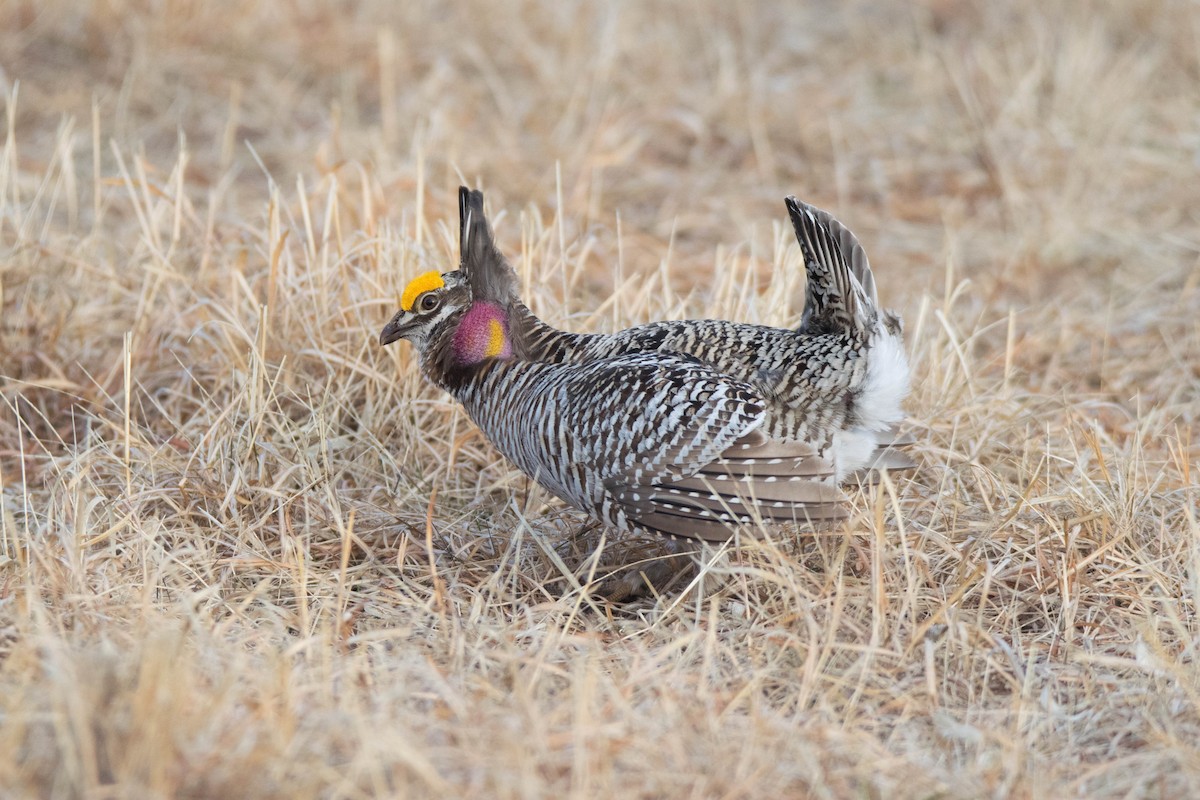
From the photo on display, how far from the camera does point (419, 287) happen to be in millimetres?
3293

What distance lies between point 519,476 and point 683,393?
3.04 ft

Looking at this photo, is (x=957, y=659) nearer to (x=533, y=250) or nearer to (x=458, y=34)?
(x=533, y=250)

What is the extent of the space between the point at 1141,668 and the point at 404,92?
5.18m

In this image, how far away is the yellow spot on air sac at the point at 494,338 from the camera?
10.9 ft

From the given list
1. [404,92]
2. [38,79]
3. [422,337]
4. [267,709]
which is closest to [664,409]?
[422,337]

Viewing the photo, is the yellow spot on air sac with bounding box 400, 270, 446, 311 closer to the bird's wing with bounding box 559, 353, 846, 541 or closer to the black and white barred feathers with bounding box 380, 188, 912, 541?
the black and white barred feathers with bounding box 380, 188, 912, 541

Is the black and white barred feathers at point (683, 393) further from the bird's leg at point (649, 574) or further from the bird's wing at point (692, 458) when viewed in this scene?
the bird's leg at point (649, 574)

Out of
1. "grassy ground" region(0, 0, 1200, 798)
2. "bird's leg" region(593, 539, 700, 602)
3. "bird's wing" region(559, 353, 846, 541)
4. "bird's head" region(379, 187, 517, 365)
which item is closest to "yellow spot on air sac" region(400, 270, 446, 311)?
"bird's head" region(379, 187, 517, 365)

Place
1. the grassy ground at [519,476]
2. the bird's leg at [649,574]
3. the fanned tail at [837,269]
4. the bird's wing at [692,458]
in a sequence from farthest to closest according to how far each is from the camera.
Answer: the bird's leg at [649,574] < the fanned tail at [837,269] < the bird's wing at [692,458] < the grassy ground at [519,476]

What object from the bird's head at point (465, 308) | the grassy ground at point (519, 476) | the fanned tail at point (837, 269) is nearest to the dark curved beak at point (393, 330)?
the bird's head at point (465, 308)

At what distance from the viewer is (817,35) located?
7.99 meters

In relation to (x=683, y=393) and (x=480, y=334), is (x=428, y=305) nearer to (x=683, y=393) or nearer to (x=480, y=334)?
(x=480, y=334)

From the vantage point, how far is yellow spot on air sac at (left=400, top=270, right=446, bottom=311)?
3.29 meters

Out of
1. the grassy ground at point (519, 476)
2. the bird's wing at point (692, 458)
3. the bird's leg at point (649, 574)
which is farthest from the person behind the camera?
the bird's leg at point (649, 574)
